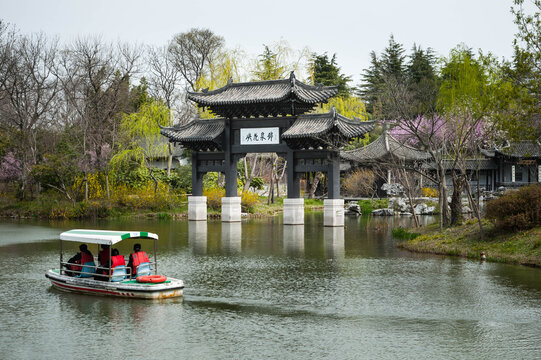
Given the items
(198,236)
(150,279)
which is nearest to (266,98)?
(198,236)

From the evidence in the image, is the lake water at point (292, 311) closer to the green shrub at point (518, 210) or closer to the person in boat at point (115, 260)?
the person in boat at point (115, 260)

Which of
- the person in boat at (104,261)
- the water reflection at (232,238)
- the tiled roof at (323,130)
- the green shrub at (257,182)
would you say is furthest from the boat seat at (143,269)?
the green shrub at (257,182)

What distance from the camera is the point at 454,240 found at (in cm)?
2470

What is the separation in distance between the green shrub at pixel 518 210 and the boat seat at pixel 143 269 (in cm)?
1388

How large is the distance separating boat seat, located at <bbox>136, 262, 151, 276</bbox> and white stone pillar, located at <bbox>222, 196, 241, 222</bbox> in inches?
907

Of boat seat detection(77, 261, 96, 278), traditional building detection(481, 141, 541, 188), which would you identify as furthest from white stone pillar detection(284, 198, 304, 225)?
traditional building detection(481, 141, 541, 188)

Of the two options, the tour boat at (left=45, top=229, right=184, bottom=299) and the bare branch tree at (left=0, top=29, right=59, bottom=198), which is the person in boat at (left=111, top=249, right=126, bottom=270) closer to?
the tour boat at (left=45, top=229, right=184, bottom=299)

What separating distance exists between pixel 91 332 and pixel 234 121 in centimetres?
2727

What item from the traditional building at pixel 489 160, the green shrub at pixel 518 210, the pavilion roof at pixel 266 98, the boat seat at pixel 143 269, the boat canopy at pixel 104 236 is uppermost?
the pavilion roof at pixel 266 98

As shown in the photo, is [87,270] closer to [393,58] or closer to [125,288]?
[125,288]

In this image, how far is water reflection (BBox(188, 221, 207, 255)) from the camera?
25953 mm

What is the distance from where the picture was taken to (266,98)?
36.2 m

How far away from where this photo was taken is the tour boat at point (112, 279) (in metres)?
15.5

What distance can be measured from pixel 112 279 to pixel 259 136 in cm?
2299
